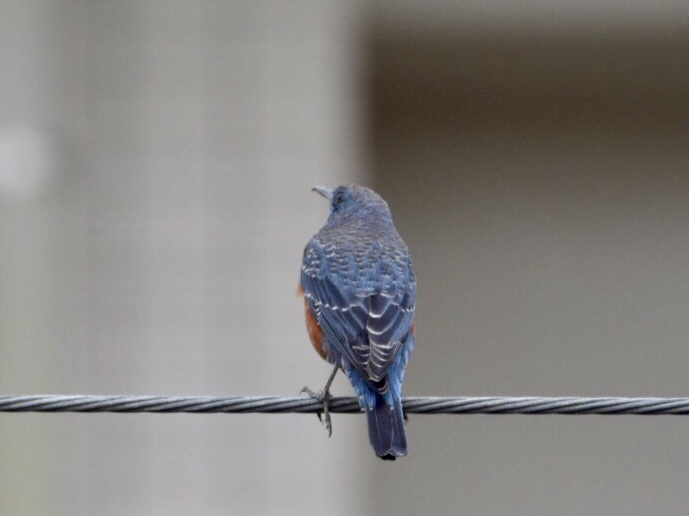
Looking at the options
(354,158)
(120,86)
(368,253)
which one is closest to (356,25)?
(354,158)

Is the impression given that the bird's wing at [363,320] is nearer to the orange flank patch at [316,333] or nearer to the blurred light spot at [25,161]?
the orange flank patch at [316,333]

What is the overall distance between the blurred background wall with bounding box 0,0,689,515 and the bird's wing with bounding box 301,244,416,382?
3.54 m

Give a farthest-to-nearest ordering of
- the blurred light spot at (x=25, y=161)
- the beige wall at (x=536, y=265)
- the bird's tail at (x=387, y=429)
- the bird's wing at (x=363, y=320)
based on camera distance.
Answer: the beige wall at (x=536, y=265) → the blurred light spot at (x=25, y=161) → the bird's wing at (x=363, y=320) → the bird's tail at (x=387, y=429)

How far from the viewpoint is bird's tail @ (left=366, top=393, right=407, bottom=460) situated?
17.2 feet

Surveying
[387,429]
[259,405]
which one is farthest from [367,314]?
[259,405]

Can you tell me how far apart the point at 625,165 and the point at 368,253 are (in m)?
5.42

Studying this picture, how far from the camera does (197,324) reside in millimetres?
9867

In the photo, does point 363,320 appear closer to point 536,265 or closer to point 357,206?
point 357,206

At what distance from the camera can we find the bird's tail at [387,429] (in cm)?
525

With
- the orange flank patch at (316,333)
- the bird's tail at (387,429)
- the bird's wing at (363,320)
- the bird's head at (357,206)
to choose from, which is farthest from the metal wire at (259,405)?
the bird's head at (357,206)

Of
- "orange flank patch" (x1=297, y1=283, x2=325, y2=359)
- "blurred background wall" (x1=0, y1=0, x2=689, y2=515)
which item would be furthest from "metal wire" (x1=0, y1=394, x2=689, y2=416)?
"blurred background wall" (x1=0, y1=0, x2=689, y2=515)

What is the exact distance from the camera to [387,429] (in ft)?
17.5

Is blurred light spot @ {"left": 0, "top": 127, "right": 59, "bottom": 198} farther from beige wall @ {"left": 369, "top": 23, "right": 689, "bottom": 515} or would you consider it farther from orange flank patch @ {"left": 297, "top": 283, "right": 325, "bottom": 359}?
orange flank patch @ {"left": 297, "top": 283, "right": 325, "bottom": 359}

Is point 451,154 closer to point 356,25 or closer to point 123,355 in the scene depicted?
point 356,25
